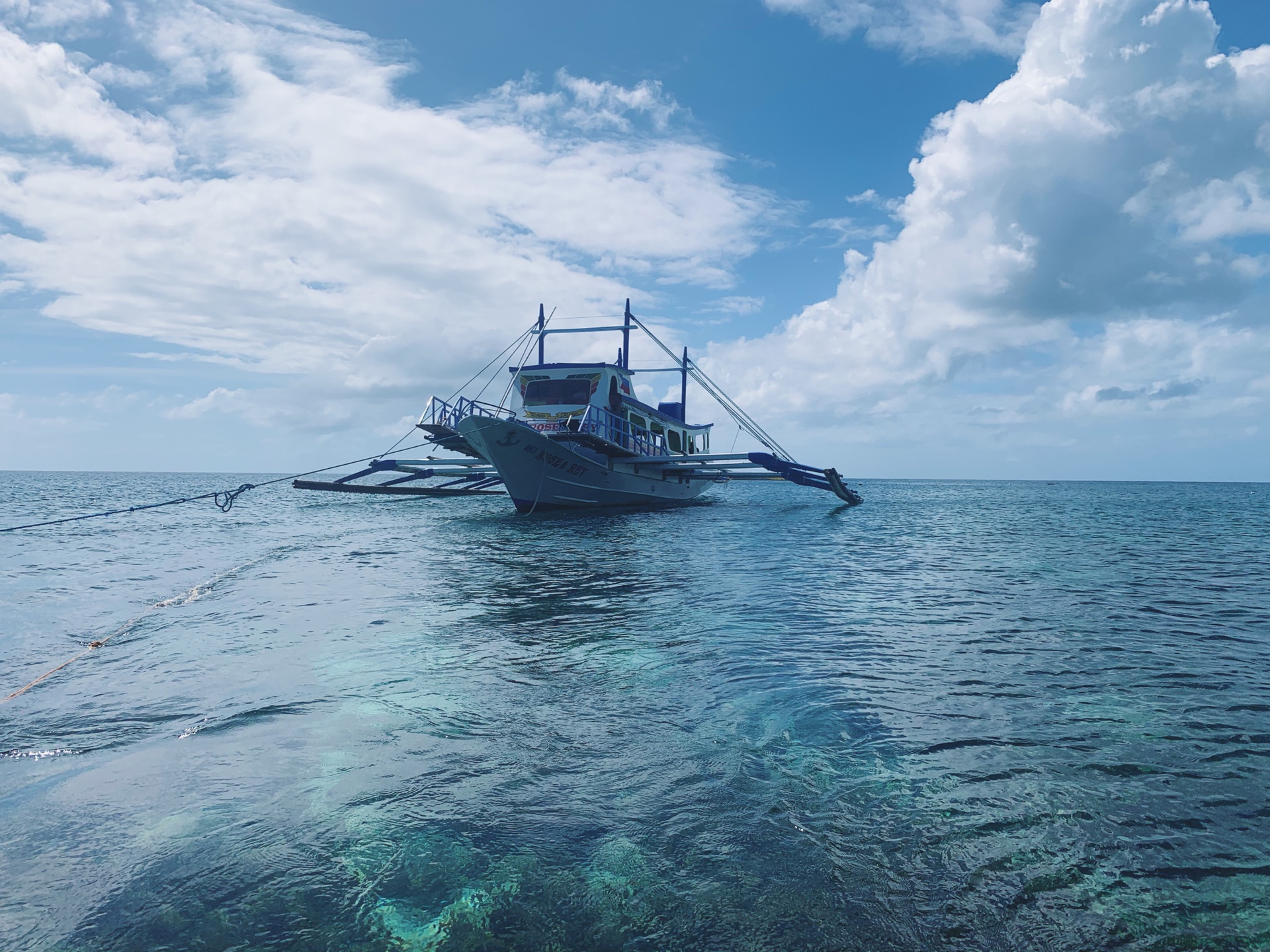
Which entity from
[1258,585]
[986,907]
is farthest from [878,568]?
[986,907]

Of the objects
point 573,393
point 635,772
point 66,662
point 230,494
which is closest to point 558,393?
point 573,393

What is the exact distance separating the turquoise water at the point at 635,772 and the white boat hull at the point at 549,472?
1477cm

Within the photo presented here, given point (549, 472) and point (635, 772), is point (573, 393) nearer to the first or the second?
point (549, 472)

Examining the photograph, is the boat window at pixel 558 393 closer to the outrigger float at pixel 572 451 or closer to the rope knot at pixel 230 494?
the outrigger float at pixel 572 451

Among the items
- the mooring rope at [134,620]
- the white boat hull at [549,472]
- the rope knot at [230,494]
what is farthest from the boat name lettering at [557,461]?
the mooring rope at [134,620]

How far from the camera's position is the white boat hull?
27.2m

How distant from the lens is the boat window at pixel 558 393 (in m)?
33.5

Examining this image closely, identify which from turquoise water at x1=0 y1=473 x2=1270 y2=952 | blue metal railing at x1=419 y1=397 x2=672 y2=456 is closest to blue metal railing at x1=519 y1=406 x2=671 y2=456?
blue metal railing at x1=419 y1=397 x2=672 y2=456

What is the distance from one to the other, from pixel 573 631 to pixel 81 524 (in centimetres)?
3259

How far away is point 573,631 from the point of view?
10039 millimetres

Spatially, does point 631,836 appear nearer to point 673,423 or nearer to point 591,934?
point 591,934

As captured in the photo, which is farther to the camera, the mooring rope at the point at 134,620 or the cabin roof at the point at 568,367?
the cabin roof at the point at 568,367

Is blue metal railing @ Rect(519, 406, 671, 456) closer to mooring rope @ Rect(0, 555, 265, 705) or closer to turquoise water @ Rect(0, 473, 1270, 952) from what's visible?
mooring rope @ Rect(0, 555, 265, 705)

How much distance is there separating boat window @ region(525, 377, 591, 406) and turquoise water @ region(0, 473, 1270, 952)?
21.4 metres
